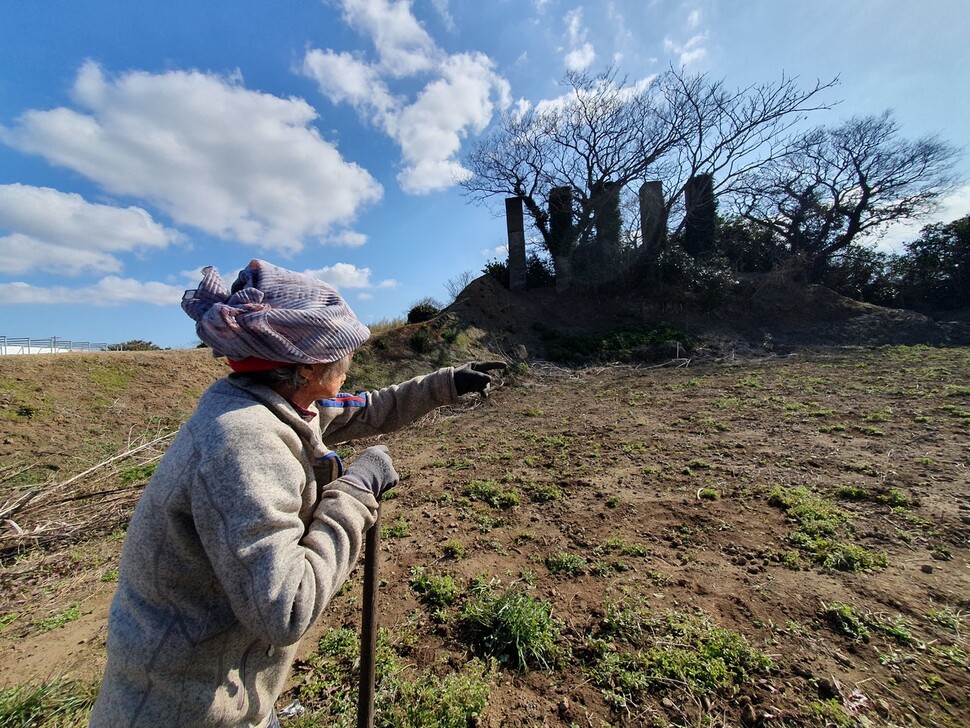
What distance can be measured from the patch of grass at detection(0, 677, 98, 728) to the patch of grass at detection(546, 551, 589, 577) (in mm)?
2518

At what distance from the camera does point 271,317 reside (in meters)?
1.07

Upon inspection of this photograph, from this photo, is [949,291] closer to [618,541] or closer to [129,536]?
[618,541]

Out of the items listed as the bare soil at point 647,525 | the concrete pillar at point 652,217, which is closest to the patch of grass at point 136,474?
the bare soil at point 647,525

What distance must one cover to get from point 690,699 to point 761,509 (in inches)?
83.4

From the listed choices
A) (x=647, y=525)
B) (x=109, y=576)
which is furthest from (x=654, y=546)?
(x=109, y=576)

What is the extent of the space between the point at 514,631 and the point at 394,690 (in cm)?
65

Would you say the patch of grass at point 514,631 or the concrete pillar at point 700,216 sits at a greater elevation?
the concrete pillar at point 700,216

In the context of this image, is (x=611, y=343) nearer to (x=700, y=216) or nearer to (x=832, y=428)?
(x=832, y=428)

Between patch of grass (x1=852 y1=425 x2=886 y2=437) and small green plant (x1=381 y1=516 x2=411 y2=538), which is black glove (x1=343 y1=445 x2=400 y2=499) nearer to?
small green plant (x1=381 y1=516 x2=411 y2=538)

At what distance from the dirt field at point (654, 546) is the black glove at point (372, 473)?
1.38 metres

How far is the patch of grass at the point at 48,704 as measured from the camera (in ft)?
6.23

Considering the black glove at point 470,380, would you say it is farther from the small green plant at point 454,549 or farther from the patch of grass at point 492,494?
the patch of grass at point 492,494

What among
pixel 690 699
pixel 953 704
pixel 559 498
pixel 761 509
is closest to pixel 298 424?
pixel 690 699

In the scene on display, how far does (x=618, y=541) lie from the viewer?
125 inches
